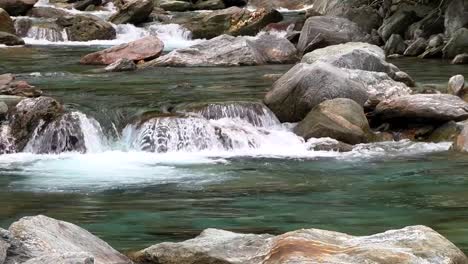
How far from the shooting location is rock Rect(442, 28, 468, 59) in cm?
2272

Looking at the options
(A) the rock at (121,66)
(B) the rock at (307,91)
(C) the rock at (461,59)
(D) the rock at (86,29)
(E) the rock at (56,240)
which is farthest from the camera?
(D) the rock at (86,29)

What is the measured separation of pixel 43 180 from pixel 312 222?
402 cm

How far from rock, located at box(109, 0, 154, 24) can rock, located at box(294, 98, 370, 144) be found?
18.4 metres

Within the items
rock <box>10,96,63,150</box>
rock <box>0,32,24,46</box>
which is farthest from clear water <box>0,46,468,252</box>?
rock <box>0,32,24,46</box>

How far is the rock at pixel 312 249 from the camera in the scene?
549cm

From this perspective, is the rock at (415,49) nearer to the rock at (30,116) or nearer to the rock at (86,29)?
the rock at (86,29)

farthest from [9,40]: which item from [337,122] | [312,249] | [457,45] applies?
[312,249]

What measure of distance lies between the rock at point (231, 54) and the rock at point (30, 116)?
744cm

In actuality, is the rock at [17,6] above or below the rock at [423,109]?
below

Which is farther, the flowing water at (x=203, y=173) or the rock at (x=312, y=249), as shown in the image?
the flowing water at (x=203, y=173)

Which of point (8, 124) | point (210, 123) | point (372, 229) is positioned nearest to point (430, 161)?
point (210, 123)

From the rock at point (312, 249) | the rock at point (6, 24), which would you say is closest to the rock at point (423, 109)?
the rock at point (312, 249)

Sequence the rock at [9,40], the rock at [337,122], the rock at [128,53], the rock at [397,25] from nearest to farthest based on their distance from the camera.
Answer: the rock at [337,122], the rock at [128,53], the rock at [397,25], the rock at [9,40]

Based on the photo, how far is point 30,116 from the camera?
13609mm
